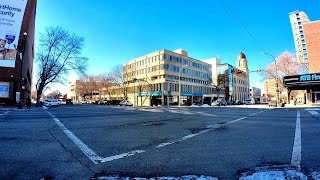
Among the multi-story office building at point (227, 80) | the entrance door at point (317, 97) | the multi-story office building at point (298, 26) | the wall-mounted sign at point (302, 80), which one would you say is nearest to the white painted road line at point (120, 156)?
the wall-mounted sign at point (302, 80)

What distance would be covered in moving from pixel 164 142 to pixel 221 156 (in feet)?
6.54

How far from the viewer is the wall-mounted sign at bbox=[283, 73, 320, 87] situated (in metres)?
39.2

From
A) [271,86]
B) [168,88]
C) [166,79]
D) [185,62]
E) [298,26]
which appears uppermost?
[298,26]

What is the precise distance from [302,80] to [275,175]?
4442cm

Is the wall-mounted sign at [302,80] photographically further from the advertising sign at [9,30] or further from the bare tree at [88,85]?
the bare tree at [88,85]

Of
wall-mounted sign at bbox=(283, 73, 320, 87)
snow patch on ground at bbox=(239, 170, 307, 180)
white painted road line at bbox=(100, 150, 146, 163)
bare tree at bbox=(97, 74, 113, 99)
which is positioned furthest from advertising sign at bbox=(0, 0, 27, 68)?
wall-mounted sign at bbox=(283, 73, 320, 87)

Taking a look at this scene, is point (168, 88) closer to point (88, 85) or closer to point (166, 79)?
point (166, 79)

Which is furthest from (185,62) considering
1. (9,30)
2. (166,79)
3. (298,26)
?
(298,26)

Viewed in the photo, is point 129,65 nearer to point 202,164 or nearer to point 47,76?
point 47,76

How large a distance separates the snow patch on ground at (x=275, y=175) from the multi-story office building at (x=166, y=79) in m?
55.9

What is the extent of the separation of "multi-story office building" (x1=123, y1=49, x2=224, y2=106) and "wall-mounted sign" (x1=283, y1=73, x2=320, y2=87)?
92.2 feet

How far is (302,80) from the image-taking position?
133 ft

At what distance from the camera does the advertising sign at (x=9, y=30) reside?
3762cm

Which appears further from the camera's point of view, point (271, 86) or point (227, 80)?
point (271, 86)
